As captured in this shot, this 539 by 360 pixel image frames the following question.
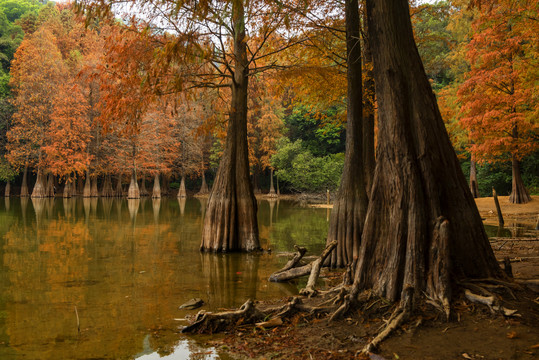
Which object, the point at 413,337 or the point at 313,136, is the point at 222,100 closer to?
the point at 413,337

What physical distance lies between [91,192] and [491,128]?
118 feet

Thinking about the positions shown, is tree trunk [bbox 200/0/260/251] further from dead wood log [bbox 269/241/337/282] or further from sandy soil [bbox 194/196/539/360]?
sandy soil [bbox 194/196/539/360]

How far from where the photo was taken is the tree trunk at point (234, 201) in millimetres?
11695

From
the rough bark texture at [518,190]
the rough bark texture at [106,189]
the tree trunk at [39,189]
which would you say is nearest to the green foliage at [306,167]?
the rough bark texture at [518,190]

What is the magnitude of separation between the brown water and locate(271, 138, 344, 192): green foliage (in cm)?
2217

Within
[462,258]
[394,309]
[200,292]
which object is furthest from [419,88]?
[200,292]

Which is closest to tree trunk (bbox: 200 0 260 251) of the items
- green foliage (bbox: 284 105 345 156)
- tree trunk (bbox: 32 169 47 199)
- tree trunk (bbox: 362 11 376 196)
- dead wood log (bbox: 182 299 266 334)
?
tree trunk (bbox: 362 11 376 196)

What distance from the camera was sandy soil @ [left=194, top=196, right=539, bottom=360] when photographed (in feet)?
13.3

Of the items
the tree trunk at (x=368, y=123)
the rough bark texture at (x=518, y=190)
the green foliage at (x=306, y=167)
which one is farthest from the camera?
Result: the green foliage at (x=306, y=167)

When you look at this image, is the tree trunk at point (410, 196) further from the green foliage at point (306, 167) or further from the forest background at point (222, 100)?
the green foliage at point (306, 167)

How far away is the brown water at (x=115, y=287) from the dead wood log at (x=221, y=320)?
9.1 inches

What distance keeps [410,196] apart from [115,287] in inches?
217

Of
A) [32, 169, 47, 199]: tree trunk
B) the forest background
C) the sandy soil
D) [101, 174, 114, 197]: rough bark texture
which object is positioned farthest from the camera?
[101, 174, 114, 197]: rough bark texture

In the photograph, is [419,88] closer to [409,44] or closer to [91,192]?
[409,44]
